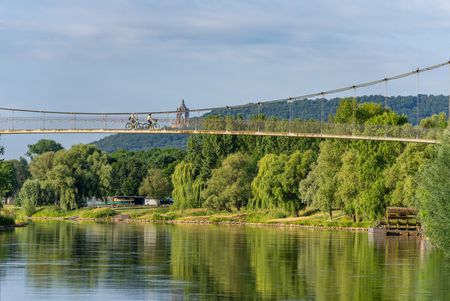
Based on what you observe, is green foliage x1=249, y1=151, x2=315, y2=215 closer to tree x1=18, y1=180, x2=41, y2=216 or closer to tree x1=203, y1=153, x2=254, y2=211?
tree x1=203, y1=153, x2=254, y2=211

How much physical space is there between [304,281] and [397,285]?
387 centimetres

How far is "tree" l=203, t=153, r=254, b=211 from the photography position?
113250 millimetres

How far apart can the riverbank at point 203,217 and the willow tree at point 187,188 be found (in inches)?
51.2

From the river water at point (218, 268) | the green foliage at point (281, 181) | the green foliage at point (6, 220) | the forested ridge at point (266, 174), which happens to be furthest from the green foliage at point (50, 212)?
the river water at point (218, 268)

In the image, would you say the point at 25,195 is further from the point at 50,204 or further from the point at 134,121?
the point at 134,121

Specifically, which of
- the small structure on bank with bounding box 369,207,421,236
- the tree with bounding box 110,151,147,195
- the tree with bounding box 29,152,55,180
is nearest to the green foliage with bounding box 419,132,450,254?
the small structure on bank with bounding box 369,207,421,236

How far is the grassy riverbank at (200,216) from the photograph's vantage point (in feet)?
330

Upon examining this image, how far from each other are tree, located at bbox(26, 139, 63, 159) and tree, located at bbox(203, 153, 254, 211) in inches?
2766

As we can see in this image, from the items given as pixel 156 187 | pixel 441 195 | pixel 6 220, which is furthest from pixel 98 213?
pixel 441 195

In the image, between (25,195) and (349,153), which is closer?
(349,153)

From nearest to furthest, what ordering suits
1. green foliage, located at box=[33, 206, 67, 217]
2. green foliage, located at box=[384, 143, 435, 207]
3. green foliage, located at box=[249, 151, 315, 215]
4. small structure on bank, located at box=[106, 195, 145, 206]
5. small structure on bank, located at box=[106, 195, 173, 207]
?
green foliage, located at box=[384, 143, 435, 207] → green foliage, located at box=[249, 151, 315, 215] → green foliage, located at box=[33, 206, 67, 217] → small structure on bank, located at box=[106, 195, 173, 207] → small structure on bank, located at box=[106, 195, 145, 206]

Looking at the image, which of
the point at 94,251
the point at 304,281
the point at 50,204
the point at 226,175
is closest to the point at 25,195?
the point at 50,204

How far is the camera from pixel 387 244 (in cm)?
7225

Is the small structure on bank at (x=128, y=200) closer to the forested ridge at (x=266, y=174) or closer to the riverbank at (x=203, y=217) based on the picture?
the forested ridge at (x=266, y=174)
